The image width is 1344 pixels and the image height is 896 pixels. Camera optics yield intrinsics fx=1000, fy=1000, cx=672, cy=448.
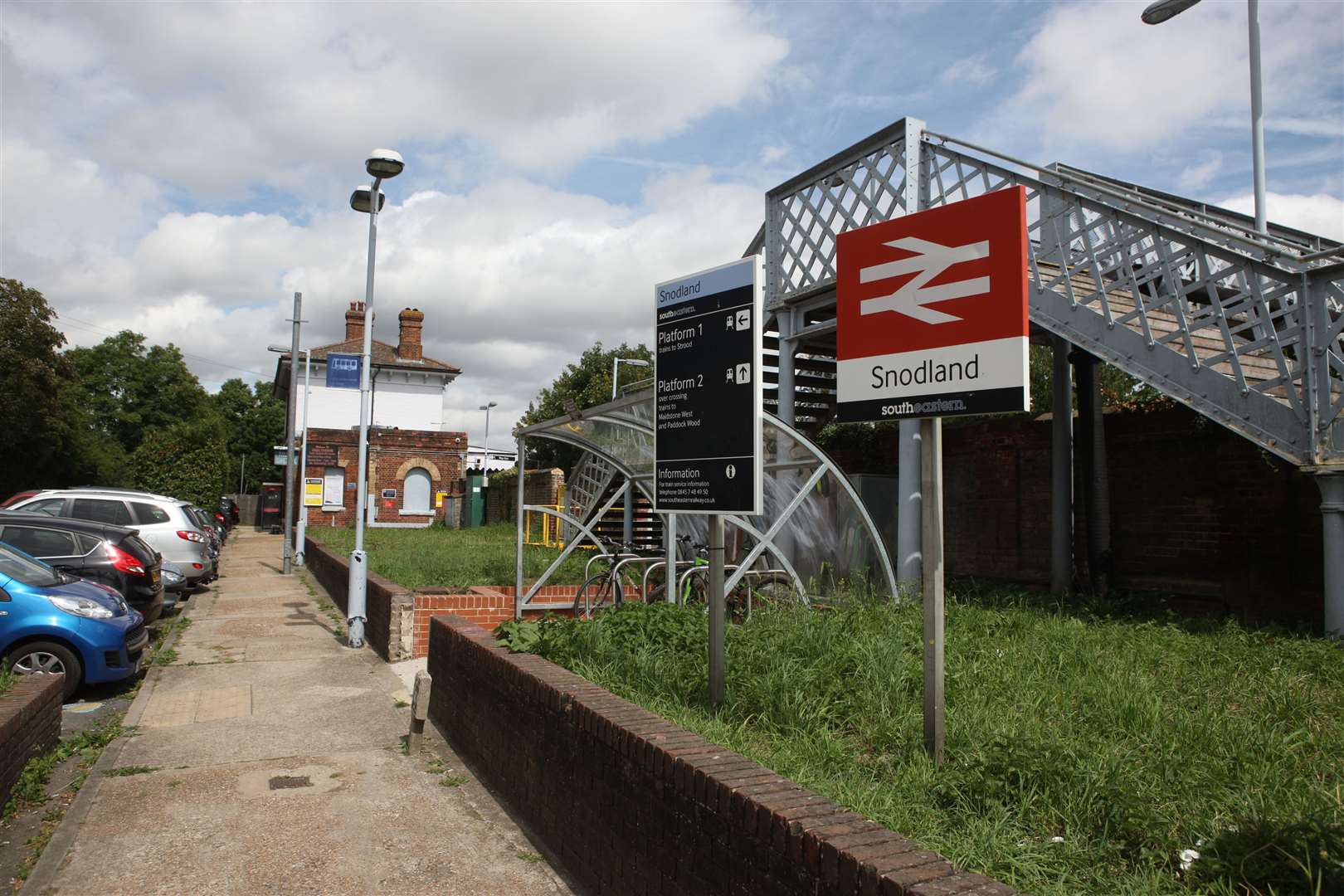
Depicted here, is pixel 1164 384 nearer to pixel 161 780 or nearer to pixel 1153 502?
pixel 1153 502

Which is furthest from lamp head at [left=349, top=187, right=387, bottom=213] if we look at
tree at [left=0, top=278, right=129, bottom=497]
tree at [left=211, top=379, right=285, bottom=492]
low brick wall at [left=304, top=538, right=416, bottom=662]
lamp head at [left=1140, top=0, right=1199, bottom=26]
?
tree at [left=211, top=379, right=285, bottom=492]

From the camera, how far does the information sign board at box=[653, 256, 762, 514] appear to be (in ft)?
17.3

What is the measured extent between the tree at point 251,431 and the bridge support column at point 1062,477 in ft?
239

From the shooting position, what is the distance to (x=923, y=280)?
4.41 meters

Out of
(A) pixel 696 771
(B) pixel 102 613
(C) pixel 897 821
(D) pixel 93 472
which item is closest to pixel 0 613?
(B) pixel 102 613

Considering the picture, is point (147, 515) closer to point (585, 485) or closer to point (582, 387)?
point (585, 485)

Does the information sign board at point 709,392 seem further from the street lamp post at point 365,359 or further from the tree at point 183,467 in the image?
the tree at point 183,467

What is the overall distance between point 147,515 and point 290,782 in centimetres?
1163

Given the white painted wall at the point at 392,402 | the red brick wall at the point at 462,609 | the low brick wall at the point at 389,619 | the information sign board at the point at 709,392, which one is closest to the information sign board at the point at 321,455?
the white painted wall at the point at 392,402

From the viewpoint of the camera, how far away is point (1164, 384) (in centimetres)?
813

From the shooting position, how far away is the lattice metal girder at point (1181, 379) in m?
7.33

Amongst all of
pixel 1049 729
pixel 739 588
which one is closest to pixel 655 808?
pixel 1049 729

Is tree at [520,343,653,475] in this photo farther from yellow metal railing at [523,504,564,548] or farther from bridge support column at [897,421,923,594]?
bridge support column at [897,421,923,594]

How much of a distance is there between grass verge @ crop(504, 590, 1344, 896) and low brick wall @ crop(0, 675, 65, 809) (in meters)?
2.97
